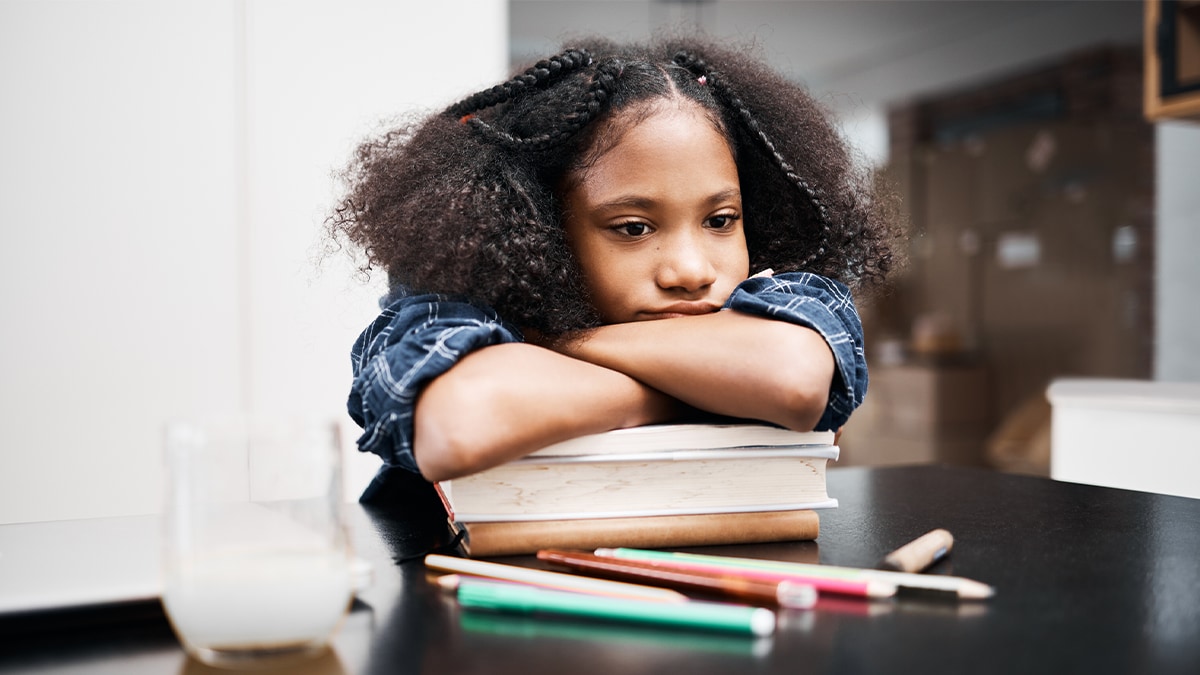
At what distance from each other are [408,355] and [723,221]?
30 cm

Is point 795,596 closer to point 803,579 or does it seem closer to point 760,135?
point 803,579

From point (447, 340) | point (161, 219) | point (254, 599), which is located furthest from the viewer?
point (161, 219)

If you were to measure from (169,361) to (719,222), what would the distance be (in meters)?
1.10

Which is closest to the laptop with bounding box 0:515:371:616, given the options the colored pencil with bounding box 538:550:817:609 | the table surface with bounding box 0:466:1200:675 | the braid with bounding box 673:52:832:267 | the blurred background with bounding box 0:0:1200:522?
the table surface with bounding box 0:466:1200:675

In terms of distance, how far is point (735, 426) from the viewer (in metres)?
0.67

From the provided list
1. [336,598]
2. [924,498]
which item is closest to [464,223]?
[336,598]

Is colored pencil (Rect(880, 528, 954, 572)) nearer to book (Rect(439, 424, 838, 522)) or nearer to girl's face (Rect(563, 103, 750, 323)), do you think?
book (Rect(439, 424, 838, 522))

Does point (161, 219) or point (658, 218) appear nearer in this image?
point (658, 218)

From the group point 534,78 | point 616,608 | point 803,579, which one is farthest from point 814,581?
point 534,78

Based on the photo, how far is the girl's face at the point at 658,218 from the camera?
2.52 ft

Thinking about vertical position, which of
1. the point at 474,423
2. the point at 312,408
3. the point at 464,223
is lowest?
the point at 312,408

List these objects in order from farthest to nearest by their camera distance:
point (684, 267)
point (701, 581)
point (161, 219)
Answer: point (161, 219)
point (684, 267)
point (701, 581)

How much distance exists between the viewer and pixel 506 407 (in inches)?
23.8

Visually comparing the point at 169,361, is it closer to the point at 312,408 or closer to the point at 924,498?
the point at 312,408
